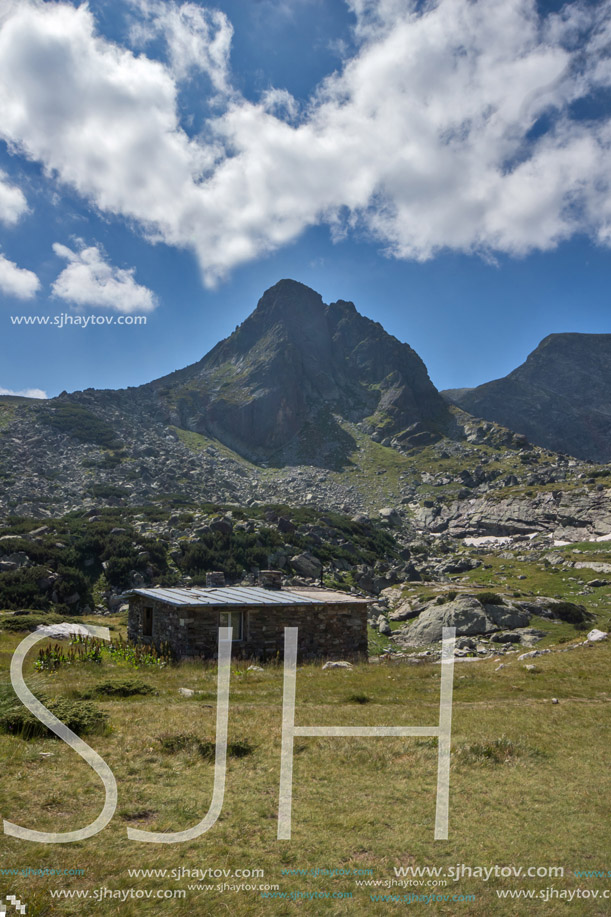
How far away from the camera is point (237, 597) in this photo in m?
21.0

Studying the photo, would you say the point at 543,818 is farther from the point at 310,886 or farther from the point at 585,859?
the point at 310,886

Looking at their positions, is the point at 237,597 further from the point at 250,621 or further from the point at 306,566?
the point at 306,566

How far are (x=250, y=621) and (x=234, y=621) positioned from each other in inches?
23.7

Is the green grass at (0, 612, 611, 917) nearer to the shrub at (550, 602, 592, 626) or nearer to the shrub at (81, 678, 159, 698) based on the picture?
the shrub at (81, 678, 159, 698)

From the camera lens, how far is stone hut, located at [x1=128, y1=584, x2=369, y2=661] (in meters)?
19.3

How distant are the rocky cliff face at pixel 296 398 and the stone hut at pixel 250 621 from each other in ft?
405

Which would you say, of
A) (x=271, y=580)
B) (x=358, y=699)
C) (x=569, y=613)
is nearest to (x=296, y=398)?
(x=569, y=613)

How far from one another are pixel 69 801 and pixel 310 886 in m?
3.24

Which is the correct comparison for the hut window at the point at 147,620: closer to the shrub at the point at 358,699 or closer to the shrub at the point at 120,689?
the shrub at the point at 120,689

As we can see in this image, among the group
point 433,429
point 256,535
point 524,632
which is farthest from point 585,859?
point 433,429

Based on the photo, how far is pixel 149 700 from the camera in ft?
42.3

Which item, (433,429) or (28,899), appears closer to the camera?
(28,899)

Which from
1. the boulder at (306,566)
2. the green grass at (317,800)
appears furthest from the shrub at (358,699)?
the boulder at (306,566)

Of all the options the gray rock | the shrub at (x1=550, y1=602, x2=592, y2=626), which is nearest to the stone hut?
the gray rock
